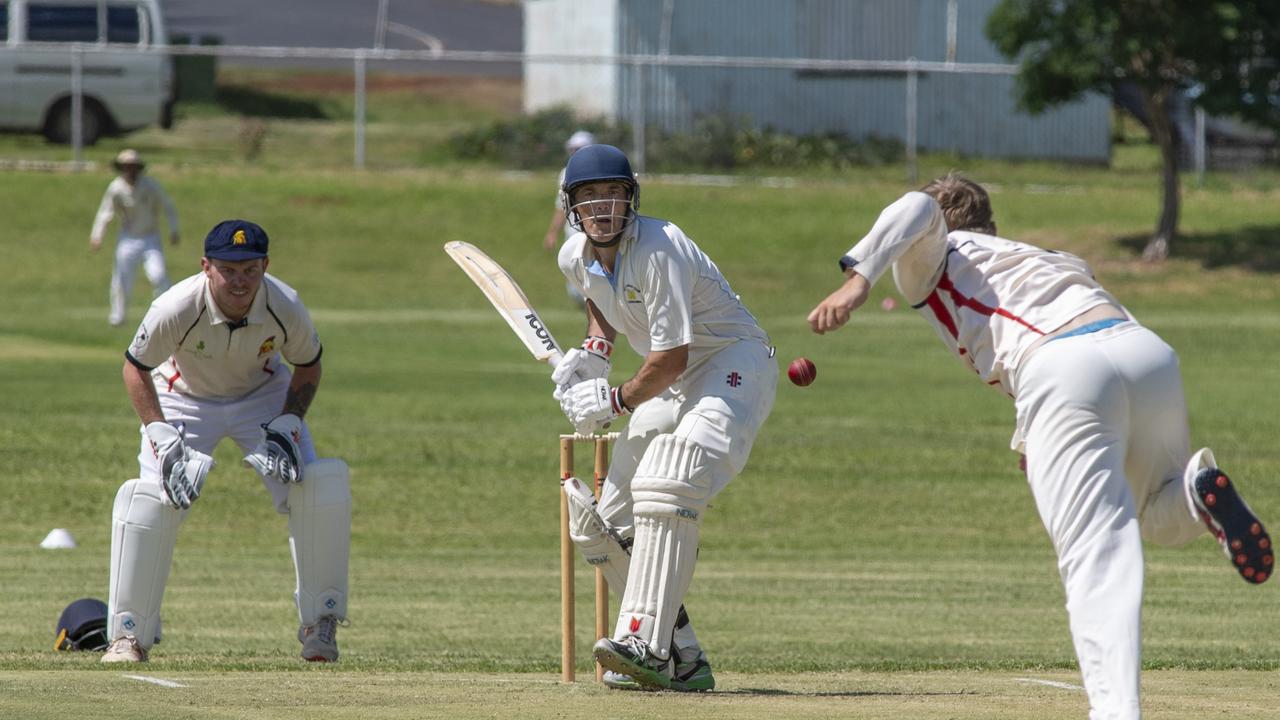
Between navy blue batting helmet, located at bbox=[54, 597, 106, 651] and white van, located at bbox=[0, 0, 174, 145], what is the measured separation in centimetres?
2249

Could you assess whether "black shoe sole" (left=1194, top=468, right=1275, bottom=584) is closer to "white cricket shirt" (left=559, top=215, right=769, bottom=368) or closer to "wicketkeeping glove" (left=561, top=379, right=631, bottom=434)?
"white cricket shirt" (left=559, top=215, right=769, bottom=368)

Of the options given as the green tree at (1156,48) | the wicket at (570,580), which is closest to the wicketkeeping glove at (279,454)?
the wicket at (570,580)

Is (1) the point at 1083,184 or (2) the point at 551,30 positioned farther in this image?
(2) the point at 551,30

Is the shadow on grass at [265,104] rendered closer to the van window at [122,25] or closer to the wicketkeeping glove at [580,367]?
the van window at [122,25]

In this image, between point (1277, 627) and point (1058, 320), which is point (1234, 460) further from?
point (1058, 320)

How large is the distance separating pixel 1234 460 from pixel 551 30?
21.9 metres

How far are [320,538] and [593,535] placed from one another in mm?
1494

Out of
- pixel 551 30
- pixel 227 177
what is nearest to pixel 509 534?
pixel 227 177

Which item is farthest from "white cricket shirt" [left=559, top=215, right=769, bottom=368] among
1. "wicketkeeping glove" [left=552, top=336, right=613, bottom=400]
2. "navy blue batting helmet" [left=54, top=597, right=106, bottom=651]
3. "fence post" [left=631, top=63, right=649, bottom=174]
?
"fence post" [left=631, top=63, right=649, bottom=174]

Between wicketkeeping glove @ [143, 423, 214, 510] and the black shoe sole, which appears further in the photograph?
wicketkeeping glove @ [143, 423, 214, 510]

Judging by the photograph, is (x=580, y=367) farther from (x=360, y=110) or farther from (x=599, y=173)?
(x=360, y=110)

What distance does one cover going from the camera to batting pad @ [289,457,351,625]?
7438mm

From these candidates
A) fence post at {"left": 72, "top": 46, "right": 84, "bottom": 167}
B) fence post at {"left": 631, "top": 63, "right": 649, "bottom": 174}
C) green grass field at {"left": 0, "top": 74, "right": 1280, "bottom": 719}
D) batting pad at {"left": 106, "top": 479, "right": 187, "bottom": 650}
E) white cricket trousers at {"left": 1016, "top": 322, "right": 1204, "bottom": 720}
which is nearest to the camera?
white cricket trousers at {"left": 1016, "top": 322, "right": 1204, "bottom": 720}

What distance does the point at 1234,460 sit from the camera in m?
14.4
